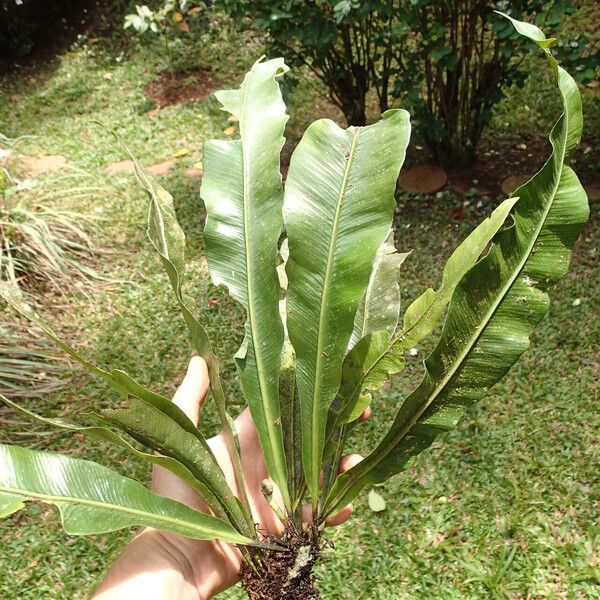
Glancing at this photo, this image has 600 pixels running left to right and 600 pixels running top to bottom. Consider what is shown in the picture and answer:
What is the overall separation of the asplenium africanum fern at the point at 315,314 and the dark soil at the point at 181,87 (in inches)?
158

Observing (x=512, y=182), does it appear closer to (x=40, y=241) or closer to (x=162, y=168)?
(x=162, y=168)

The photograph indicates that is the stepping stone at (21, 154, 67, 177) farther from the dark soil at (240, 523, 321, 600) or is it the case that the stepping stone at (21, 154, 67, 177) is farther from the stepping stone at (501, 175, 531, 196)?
the dark soil at (240, 523, 321, 600)

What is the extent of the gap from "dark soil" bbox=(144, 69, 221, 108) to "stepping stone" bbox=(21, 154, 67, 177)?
997 mm

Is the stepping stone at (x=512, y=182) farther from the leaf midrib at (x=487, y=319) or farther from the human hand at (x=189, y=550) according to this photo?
the leaf midrib at (x=487, y=319)

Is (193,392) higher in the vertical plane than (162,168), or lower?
higher

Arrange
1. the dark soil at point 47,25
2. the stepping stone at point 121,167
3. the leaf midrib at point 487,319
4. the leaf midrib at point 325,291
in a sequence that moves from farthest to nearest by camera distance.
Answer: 1. the dark soil at point 47,25
2. the stepping stone at point 121,167
3. the leaf midrib at point 325,291
4. the leaf midrib at point 487,319

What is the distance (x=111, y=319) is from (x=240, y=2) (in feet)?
6.27

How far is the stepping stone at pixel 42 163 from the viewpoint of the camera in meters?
4.50

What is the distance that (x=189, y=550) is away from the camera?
1.48 m

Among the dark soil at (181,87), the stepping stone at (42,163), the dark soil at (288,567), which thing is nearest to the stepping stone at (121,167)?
the stepping stone at (42,163)

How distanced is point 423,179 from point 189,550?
2.76 metres

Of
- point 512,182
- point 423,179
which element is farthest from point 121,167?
point 512,182

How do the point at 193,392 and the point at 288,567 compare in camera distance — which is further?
the point at 193,392

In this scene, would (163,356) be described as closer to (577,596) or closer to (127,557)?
(127,557)
